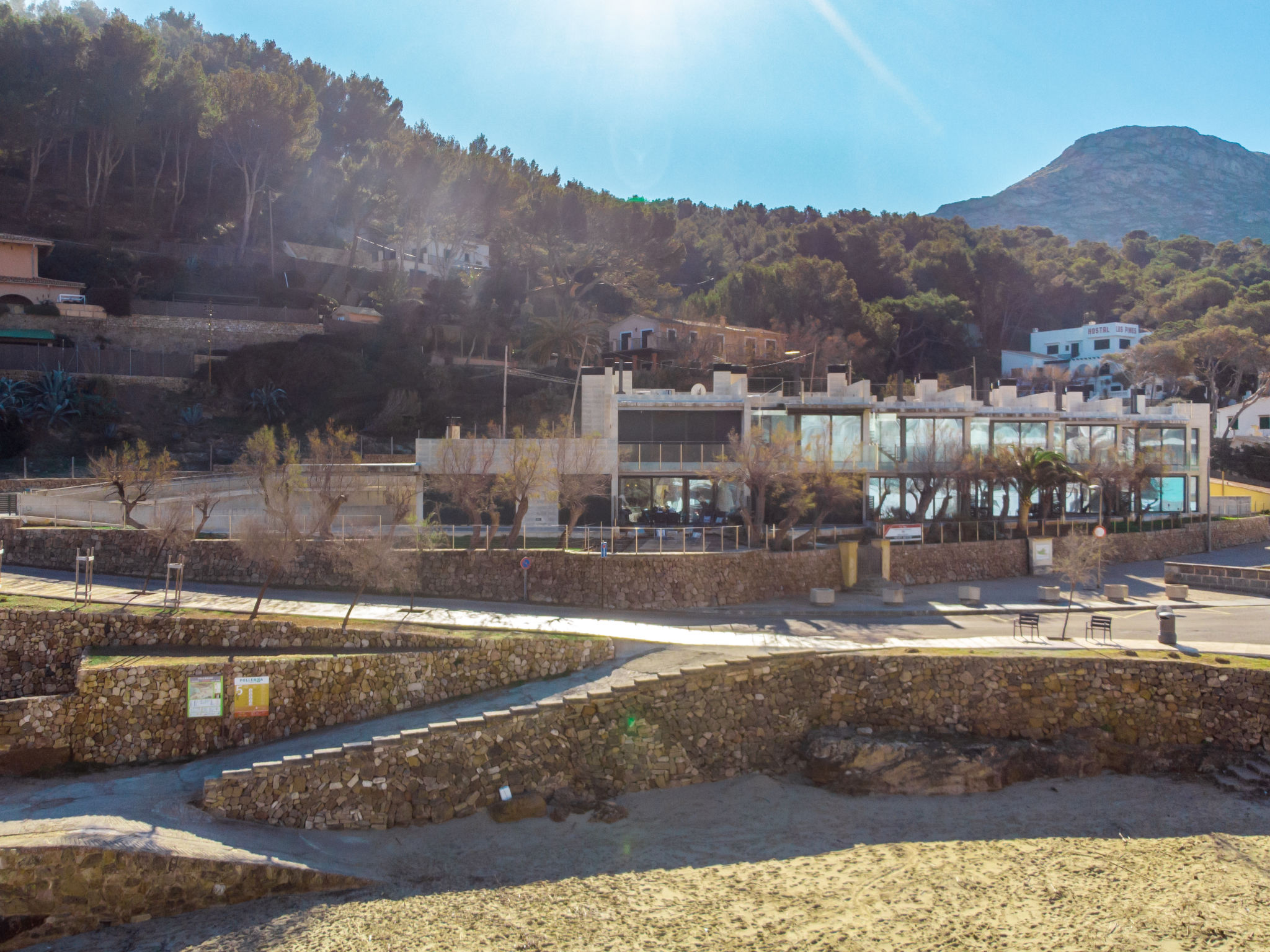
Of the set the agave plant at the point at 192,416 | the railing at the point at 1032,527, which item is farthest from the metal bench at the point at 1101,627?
the agave plant at the point at 192,416

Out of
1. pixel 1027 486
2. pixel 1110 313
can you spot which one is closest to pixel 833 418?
pixel 1027 486

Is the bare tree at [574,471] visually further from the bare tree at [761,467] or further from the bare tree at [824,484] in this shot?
the bare tree at [824,484]

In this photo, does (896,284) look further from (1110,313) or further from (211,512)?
(211,512)

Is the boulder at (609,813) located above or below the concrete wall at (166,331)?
below

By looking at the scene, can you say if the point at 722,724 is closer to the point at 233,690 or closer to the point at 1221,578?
the point at 233,690

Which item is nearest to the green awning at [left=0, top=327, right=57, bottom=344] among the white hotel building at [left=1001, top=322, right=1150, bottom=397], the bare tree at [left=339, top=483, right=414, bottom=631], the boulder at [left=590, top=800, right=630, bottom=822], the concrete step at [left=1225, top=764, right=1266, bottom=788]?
the bare tree at [left=339, top=483, right=414, bottom=631]

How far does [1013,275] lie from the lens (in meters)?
88.8

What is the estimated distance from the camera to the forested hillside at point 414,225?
212 ft

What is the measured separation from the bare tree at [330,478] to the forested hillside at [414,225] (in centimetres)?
2848

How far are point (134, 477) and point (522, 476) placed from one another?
15128 millimetres

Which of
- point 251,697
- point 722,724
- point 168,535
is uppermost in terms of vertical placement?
point 168,535

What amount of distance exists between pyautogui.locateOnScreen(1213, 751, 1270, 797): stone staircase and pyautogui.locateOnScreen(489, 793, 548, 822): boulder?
1582cm

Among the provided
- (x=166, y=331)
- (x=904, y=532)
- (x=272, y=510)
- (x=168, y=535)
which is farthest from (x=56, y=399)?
(x=904, y=532)

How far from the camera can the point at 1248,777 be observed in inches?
777
